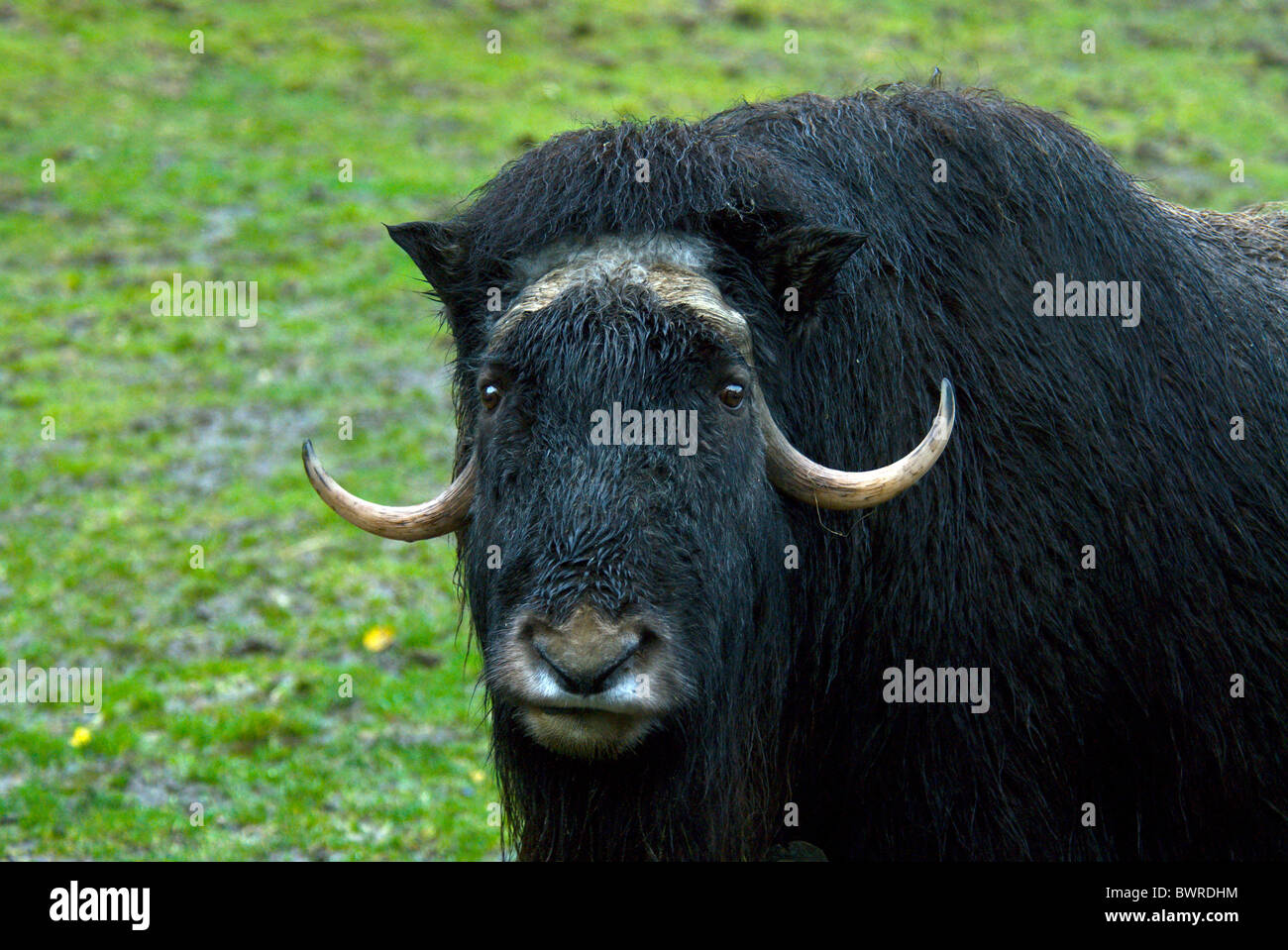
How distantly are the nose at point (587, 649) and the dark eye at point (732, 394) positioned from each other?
2.46 ft

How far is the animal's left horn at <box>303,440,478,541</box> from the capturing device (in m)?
4.47

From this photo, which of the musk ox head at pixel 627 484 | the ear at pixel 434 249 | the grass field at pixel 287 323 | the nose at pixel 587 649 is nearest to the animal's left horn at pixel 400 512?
the musk ox head at pixel 627 484

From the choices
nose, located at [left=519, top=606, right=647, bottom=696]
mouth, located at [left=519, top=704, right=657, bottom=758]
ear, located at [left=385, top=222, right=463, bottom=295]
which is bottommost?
mouth, located at [left=519, top=704, right=657, bottom=758]

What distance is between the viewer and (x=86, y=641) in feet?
28.4

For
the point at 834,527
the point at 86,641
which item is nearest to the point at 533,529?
the point at 834,527

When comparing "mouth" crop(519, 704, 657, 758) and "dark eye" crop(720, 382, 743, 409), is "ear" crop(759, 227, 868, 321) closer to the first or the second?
"dark eye" crop(720, 382, 743, 409)

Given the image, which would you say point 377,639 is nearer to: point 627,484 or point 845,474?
point 845,474

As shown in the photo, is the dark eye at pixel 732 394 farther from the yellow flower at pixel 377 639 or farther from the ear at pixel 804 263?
the yellow flower at pixel 377 639

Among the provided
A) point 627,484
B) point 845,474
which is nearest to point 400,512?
point 627,484

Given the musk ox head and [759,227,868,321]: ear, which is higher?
[759,227,868,321]: ear

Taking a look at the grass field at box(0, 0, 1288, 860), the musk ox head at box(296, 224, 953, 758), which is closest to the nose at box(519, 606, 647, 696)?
the musk ox head at box(296, 224, 953, 758)

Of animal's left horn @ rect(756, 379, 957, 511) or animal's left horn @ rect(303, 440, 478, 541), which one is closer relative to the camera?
animal's left horn @ rect(756, 379, 957, 511)
